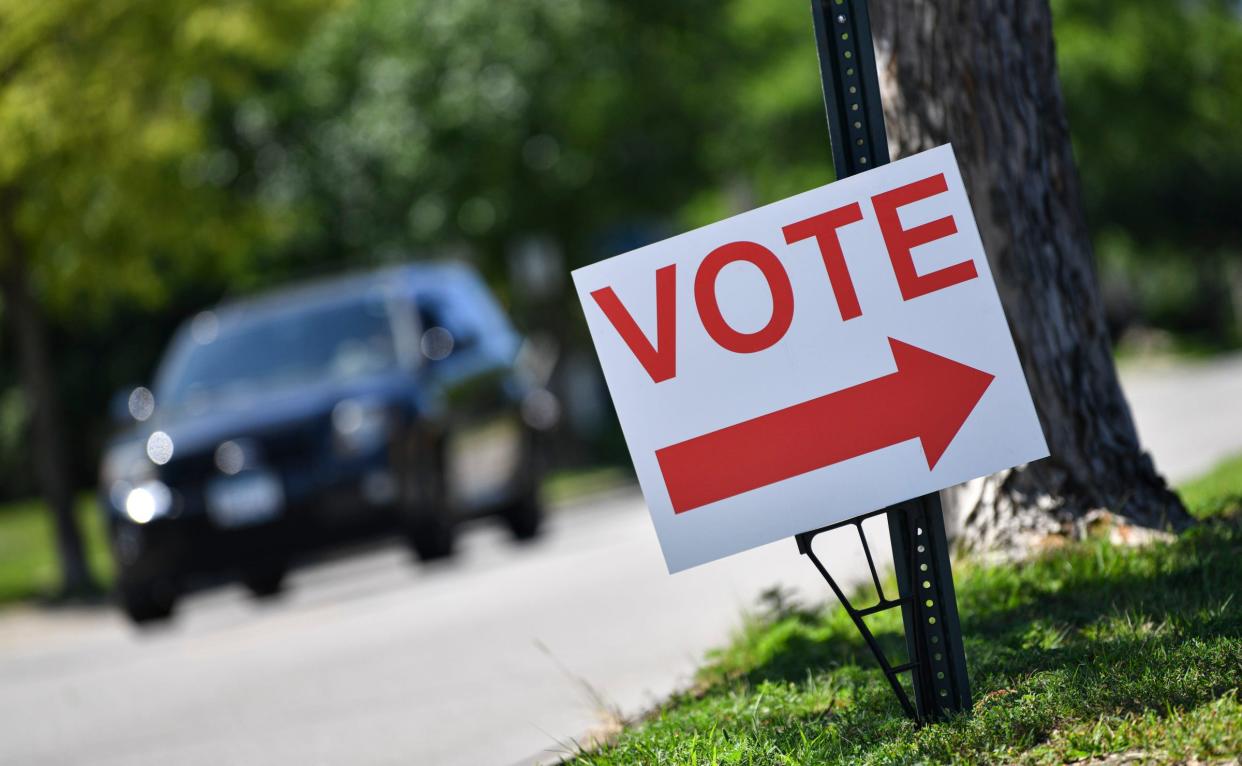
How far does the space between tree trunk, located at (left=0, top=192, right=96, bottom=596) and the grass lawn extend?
10.4 m

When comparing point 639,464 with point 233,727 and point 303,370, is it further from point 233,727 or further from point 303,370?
point 303,370

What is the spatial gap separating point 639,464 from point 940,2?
2.59m

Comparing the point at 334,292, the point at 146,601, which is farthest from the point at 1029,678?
the point at 334,292

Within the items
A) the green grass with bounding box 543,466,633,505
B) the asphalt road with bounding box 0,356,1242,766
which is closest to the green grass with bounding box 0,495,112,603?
the asphalt road with bounding box 0,356,1242,766

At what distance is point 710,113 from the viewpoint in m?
26.7

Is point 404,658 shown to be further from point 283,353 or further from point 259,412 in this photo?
point 283,353

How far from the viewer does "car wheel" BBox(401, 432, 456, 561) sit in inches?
436

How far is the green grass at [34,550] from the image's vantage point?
1592cm

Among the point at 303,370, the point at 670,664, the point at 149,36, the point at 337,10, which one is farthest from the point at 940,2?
the point at 337,10

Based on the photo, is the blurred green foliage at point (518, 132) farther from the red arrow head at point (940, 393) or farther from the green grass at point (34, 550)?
the red arrow head at point (940, 393)

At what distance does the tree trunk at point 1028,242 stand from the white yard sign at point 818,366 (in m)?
1.98

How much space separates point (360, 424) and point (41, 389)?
5.70 metres

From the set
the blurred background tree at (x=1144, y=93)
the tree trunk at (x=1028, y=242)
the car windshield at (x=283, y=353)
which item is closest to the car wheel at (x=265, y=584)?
the car windshield at (x=283, y=353)

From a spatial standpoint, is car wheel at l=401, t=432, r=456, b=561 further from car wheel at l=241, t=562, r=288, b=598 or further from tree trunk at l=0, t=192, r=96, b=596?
tree trunk at l=0, t=192, r=96, b=596
